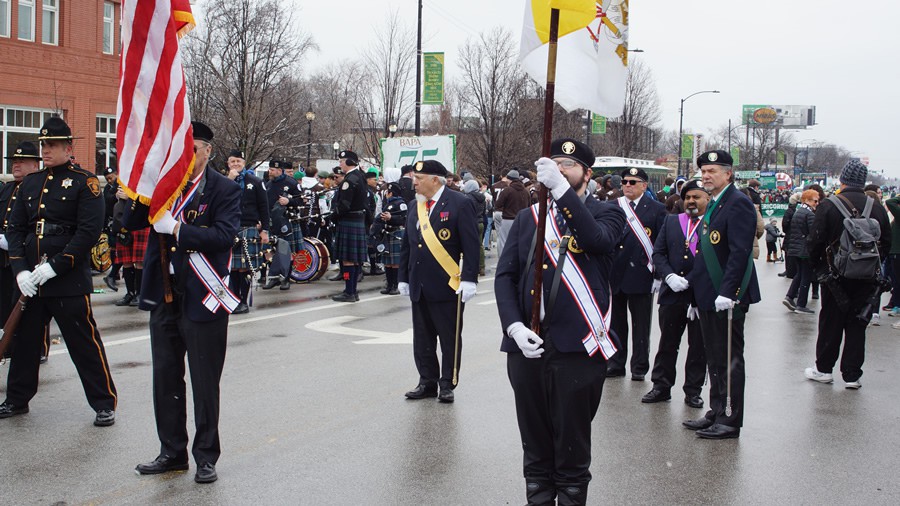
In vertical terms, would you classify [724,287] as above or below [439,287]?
above

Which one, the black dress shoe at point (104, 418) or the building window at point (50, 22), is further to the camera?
the building window at point (50, 22)

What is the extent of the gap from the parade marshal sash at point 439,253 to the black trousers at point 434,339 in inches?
7.9

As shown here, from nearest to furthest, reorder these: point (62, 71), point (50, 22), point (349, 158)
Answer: point (349, 158) < point (50, 22) < point (62, 71)

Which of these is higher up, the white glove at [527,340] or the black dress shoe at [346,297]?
the white glove at [527,340]

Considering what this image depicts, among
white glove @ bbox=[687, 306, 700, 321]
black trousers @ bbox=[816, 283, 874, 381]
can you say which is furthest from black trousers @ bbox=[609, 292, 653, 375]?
black trousers @ bbox=[816, 283, 874, 381]

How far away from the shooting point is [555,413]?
4.45m

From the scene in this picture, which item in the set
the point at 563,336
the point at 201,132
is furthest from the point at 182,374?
the point at 563,336

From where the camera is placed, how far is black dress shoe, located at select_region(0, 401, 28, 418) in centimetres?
659

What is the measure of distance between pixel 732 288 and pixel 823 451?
1.30m

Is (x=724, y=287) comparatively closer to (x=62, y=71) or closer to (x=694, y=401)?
(x=694, y=401)

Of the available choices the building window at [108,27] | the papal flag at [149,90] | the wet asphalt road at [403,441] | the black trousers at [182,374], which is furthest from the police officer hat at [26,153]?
the building window at [108,27]

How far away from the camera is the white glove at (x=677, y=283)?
713 centimetres

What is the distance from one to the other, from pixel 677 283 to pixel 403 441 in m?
2.55

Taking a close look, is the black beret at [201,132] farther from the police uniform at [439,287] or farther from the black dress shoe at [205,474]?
the police uniform at [439,287]
